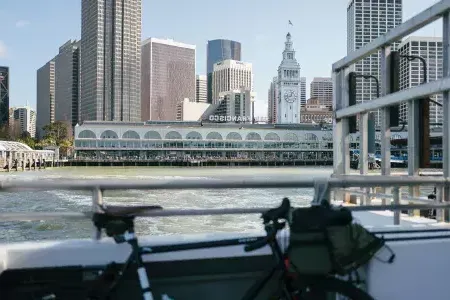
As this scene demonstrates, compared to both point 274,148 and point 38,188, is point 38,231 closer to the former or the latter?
point 38,188

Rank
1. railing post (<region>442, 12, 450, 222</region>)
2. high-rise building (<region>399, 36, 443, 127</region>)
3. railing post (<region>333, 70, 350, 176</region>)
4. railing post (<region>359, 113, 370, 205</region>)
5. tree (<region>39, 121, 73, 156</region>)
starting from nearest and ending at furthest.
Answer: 1. railing post (<region>442, 12, 450, 222</region>)
2. high-rise building (<region>399, 36, 443, 127</region>)
3. railing post (<region>359, 113, 370, 205</region>)
4. railing post (<region>333, 70, 350, 176</region>)
5. tree (<region>39, 121, 73, 156</region>)

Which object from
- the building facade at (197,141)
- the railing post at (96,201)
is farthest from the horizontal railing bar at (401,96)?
the building facade at (197,141)

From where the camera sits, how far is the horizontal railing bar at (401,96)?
6043 millimetres

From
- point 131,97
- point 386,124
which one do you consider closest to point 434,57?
point 386,124

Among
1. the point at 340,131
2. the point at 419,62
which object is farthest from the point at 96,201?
the point at 340,131

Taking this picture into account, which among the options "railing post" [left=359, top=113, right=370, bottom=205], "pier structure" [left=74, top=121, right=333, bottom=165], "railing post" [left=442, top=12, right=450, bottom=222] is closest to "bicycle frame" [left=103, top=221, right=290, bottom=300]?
"railing post" [left=442, top=12, right=450, bottom=222]

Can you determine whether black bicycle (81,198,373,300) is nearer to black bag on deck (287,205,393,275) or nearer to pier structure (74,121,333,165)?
black bag on deck (287,205,393,275)

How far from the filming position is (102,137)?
132 meters

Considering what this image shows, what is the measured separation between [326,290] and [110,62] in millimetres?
188365

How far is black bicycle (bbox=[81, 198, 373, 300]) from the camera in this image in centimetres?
291

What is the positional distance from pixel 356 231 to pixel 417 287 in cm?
74

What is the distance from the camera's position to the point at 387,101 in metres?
7.49

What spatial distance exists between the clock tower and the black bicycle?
604 ft

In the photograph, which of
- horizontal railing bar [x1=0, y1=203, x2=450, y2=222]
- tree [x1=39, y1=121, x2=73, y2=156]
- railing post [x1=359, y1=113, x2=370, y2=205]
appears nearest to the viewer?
horizontal railing bar [x1=0, y1=203, x2=450, y2=222]
